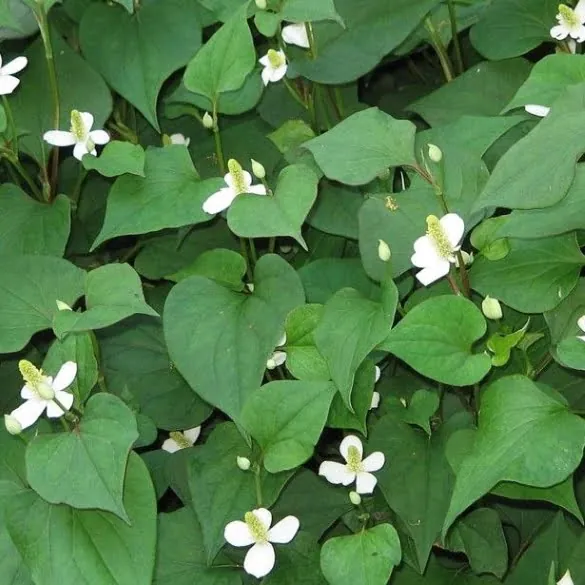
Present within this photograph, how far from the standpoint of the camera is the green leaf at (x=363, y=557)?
3.15ft

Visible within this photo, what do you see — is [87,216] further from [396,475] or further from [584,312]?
[584,312]

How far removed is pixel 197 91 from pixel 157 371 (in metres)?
0.34

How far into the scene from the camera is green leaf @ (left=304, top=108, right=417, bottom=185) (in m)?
1.01

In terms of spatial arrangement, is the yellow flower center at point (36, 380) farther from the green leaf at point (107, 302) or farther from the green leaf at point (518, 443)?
the green leaf at point (518, 443)

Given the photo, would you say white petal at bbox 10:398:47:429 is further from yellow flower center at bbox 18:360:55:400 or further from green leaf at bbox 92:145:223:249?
green leaf at bbox 92:145:223:249

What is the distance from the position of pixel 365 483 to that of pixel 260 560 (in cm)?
14

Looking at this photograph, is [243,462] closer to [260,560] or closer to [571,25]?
[260,560]

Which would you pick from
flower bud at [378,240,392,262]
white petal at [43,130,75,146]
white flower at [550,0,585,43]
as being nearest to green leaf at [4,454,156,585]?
flower bud at [378,240,392,262]

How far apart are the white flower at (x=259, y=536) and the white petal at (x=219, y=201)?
310mm

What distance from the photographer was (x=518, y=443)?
904 millimetres

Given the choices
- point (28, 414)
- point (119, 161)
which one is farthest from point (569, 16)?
point (28, 414)

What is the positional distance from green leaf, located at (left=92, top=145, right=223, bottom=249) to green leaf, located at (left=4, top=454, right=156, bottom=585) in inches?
11.1

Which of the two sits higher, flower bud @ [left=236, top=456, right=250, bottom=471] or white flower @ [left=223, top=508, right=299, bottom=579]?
flower bud @ [left=236, top=456, right=250, bottom=471]

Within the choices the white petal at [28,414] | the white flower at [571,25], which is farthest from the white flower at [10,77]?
the white flower at [571,25]
